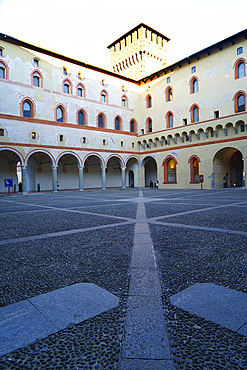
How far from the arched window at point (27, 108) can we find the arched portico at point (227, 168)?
19.7m

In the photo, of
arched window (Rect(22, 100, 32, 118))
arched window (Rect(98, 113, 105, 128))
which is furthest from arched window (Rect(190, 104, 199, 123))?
arched window (Rect(22, 100, 32, 118))

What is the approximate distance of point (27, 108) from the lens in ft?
78.2

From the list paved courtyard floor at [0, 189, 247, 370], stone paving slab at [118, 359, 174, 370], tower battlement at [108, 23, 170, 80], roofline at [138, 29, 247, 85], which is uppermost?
tower battlement at [108, 23, 170, 80]

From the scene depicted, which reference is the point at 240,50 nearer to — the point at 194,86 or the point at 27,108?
the point at 194,86

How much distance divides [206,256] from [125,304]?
1.69 meters

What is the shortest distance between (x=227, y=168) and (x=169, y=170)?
702cm

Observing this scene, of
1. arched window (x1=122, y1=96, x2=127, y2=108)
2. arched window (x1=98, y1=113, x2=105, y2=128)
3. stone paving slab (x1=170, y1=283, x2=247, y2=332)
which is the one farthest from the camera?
arched window (x1=122, y1=96, x2=127, y2=108)

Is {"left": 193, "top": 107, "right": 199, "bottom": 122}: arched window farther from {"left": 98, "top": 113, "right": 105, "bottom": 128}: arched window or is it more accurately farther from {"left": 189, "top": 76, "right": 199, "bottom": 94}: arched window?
{"left": 98, "top": 113, "right": 105, "bottom": 128}: arched window

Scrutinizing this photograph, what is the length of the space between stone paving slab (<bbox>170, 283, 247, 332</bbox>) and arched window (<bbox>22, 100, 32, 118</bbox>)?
25.1 metres

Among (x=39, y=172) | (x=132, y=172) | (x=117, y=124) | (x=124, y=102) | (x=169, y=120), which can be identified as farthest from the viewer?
(x=132, y=172)

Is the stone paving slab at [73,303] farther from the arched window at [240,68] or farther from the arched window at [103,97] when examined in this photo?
the arched window at [103,97]

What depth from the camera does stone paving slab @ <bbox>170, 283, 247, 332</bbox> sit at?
5.72 ft

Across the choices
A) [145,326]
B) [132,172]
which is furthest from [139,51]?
[145,326]

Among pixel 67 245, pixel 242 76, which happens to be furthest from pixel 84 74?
pixel 67 245
